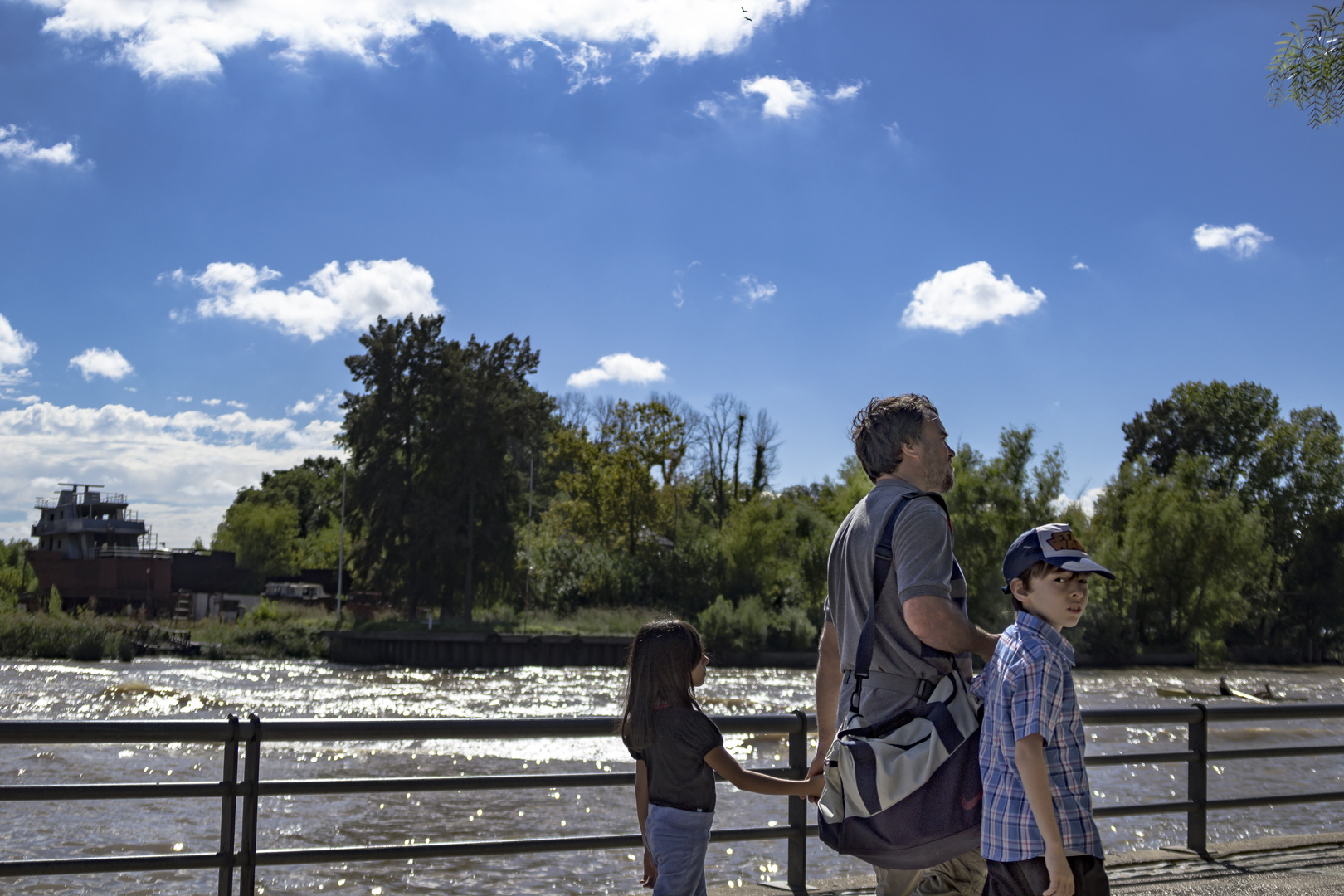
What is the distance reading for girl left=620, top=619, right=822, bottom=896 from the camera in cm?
325

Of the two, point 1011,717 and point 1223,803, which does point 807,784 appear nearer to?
point 1011,717

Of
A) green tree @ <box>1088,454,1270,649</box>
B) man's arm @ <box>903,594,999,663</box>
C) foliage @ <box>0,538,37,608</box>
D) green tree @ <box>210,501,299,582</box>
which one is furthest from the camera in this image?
green tree @ <box>210,501,299,582</box>

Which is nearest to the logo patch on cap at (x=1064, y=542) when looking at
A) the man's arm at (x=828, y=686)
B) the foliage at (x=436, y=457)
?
the man's arm at (x=828, y=686)

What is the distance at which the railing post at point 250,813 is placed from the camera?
4047 millimetres

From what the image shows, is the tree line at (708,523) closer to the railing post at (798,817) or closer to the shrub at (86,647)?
the shrub at (86,647)

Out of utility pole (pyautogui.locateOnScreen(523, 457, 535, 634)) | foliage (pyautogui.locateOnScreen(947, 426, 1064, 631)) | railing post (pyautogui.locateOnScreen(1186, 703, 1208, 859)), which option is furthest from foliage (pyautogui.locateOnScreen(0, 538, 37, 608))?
railing post (pyautogui.locateOnScreen(1186, 703, 1208, 859))

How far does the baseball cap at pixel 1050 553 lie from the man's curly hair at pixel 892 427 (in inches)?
16.1

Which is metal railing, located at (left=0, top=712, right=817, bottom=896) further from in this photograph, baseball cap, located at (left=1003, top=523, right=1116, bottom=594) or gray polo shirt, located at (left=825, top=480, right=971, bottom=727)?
baseball cap, located at (left=1003, top=523, right=1116, bottom=594)

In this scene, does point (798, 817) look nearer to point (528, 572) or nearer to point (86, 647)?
point (86, 647)

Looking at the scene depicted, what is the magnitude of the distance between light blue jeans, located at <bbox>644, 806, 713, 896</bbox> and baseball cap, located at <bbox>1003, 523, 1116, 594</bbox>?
1230 millimetres

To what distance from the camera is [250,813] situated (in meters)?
4.06

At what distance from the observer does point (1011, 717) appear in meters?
2.67

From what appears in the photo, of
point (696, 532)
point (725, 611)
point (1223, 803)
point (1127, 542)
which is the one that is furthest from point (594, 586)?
point (1223, 803)

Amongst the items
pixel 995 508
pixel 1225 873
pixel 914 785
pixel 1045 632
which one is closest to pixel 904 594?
pixel 1045 632
